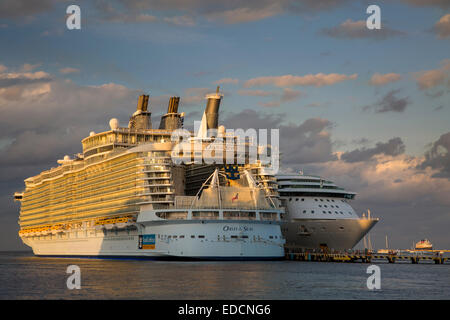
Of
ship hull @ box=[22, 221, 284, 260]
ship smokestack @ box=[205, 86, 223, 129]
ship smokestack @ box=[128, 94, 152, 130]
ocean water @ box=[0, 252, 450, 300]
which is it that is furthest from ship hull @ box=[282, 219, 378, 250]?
ship smokestack @ box=[128, 94, 152, 130]

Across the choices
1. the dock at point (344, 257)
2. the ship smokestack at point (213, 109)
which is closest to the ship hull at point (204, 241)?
the dock at point (344, 257)

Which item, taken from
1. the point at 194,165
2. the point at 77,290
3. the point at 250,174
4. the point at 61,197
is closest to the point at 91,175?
the point at 61,197

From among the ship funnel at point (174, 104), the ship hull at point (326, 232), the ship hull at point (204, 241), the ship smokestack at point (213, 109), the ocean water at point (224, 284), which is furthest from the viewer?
the ship funnel at point (174, 104)

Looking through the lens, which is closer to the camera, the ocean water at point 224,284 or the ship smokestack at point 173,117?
the ocean water at point 224,284

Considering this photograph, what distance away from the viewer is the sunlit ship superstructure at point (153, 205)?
75.9m

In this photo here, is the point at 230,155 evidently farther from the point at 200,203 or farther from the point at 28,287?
the point at 28,287

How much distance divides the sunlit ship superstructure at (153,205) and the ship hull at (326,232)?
12.8 metres

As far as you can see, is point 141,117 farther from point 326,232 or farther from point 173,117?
point 326,232

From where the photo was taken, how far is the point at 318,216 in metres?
94.1

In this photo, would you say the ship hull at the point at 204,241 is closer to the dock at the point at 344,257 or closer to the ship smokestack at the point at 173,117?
the dock at the point at 344,257

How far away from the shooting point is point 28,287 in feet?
166

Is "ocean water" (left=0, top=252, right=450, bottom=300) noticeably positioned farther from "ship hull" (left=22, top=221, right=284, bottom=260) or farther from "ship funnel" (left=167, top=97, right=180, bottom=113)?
"ship funnel" (left=167, top=97, right=180, bottom=113)

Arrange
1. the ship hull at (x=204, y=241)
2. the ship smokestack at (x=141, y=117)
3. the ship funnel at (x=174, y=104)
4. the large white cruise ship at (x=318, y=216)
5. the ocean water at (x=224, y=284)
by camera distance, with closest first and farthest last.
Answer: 1. the ocean water at (x=224, y=284)
2. the ship hull at (x=204, y=241)
3. the large white cruise ship at (x=318, y=216)
4. the ship smokestack at (x=141, y=117)
5. the ship funnel at (x=174, y=104)
